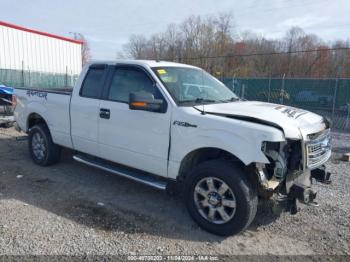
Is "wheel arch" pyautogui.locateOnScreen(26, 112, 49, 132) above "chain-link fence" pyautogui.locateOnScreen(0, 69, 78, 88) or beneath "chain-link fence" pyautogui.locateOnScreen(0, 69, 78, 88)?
beneath

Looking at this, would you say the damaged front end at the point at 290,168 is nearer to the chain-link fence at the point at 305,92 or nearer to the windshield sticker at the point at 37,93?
the windshield sticker at the point at 37,93

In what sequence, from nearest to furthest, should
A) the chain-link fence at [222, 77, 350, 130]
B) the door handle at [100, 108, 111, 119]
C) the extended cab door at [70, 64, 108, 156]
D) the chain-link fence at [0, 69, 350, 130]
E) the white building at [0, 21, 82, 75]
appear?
the door handle at [100, 108, 111, 119] < the extended cab door at [70, 64, 108, 156] < the chain-link fence at [0, 69, 350, 130] < the chain-link fence at [222, 77, 350, 130] < the white building at [0, 21, 82, 75]

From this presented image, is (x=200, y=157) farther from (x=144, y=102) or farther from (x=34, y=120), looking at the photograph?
(x=34, y=120)

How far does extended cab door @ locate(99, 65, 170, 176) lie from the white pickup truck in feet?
0.05

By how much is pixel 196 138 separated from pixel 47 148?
3.41m

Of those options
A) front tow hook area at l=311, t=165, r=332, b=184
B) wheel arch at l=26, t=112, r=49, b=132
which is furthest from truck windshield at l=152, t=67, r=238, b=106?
wheel arch at l=26, t=112, r=49, b=132

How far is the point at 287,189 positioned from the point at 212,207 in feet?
2.91

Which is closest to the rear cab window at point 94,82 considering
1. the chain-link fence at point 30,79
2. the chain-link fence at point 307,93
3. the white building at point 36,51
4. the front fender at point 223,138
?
the front fender at point 223,138

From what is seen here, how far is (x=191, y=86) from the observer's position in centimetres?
437

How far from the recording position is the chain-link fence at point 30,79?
20.1 meters

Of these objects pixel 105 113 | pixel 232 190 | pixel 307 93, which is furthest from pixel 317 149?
pixel 307 93

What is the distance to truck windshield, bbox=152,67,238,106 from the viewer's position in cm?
406

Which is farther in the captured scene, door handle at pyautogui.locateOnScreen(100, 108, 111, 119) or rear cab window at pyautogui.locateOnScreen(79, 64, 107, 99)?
rear cab window at pyautogui.locateOnScreen(79, 64, 107, 99)

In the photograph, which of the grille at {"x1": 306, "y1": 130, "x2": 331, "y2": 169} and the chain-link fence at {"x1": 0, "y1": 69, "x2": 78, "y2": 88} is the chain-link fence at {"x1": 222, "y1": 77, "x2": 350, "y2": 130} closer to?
the grille at {"x1": 306, "y1": 130, "x2": 331, "y2": 169}
